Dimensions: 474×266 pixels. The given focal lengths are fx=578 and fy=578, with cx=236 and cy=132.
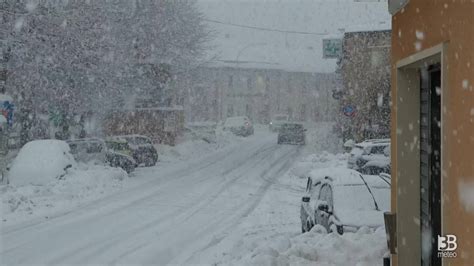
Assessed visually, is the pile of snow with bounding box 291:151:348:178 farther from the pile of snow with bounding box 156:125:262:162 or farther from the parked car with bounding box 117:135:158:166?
the pile of snow with bounding box 156:125:262:162

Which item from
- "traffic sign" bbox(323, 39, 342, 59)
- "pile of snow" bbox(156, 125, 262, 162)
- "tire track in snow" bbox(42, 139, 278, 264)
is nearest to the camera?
"tire track in snow" bbox(42, 139, 278, 264)

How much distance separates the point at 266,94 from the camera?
78.2 metres

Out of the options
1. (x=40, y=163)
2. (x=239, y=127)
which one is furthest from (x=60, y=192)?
(x=239, y=127)

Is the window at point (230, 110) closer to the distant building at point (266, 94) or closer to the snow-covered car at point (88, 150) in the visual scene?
the distant building at point (266, 94)

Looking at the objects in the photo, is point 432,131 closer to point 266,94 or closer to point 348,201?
point 348,201

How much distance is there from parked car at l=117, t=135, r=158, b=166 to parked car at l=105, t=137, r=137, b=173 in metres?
1.60

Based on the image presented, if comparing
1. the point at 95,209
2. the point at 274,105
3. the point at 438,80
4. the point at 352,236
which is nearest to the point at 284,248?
the point at 352,236

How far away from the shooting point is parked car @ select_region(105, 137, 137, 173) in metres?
23.6

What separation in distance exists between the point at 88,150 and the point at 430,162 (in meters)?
18.0

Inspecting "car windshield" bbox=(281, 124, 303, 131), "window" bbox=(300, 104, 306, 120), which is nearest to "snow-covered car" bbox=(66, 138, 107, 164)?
"car windshield" bbox=(281, 124, 303, 131)

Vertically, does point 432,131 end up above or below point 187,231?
above

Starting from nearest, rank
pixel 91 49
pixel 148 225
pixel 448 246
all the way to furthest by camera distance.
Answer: pixel 448 246 → pixel 148 225 → pixel 91 49

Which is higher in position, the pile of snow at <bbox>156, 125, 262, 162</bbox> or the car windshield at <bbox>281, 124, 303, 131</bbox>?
the car windshield at <bbox>281, 124, 303, 131</bbox>

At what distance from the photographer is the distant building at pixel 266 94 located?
75750 millimetres
